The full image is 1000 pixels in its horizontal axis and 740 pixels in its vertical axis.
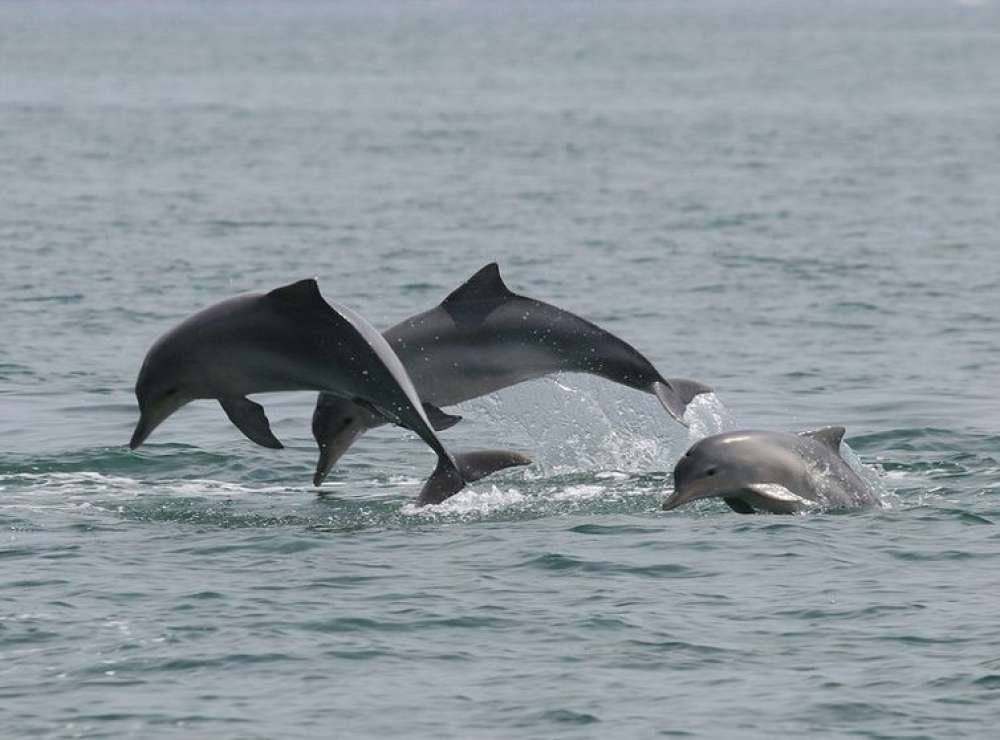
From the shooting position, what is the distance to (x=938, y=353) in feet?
87.6

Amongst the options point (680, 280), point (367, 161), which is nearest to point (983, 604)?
point (680, 280)

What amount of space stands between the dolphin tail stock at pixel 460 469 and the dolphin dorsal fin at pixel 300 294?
151 centimetres

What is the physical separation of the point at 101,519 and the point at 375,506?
2161mm

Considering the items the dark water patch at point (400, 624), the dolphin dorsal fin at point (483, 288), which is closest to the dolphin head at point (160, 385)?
the dolphin dorsal fin at point (483, 288)

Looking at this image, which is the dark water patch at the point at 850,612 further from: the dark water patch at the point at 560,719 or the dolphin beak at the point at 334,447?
the dolphin beak at the point at 334,447

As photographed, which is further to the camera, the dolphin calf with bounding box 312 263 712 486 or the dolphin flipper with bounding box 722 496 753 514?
the dolphin calf with bounding box 312 263 712 486

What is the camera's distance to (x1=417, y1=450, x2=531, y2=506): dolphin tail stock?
17.3 metres

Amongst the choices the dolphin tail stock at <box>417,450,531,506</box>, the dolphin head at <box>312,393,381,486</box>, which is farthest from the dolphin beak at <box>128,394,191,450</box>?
the dolphin tail stock at <box>417,450,531,506</box>

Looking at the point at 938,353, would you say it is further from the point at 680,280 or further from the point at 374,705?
the point at 374,705

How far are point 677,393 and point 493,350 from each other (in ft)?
5.06

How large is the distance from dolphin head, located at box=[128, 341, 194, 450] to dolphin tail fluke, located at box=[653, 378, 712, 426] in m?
3.72

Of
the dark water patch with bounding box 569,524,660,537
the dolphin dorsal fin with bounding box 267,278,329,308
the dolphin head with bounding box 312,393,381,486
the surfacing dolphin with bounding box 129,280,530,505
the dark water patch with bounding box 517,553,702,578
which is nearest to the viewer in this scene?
the dark water patch with bounding box 517,553,702,578

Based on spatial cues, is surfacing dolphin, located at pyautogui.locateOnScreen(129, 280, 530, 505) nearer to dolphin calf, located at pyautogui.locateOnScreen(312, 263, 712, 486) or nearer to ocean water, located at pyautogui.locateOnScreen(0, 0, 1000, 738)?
ocean water, located at pyautogui.locateOnScreen(0, 0, 1000, 738)

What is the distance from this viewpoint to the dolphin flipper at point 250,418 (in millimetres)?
17569
